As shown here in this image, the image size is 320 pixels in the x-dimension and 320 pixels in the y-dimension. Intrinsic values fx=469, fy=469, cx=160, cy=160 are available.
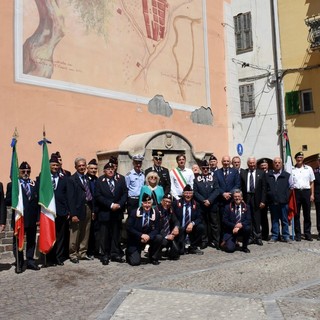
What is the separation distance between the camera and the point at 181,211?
8.31 metres

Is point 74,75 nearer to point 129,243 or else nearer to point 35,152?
point 35,152

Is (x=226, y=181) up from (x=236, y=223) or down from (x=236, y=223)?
up

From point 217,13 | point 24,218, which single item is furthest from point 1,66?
point 217,13

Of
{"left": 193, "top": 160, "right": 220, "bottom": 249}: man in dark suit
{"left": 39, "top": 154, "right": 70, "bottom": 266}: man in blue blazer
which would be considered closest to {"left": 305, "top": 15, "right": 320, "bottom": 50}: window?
{"left": 193, "top": 160, "right": 220, "bottom": 249}: man in dark suit

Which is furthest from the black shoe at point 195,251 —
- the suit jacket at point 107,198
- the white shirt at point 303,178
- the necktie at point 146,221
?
the white shirt at point 303,178

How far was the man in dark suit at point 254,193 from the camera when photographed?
919cm

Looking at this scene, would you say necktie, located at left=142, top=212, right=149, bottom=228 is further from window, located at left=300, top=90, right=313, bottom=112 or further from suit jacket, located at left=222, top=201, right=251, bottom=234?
window, located at left=300, top=90, right=313, bottom=112

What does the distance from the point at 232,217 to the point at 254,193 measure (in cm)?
94

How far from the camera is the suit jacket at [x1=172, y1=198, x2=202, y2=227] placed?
27.2 feet

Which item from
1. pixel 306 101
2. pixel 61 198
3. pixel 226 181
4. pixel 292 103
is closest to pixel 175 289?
pixel 61 198

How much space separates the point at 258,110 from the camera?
72.6 ft

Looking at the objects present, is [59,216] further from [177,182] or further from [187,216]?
[177,182]

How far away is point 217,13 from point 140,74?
4.61 m

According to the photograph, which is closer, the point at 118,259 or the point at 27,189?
the point at 27,189
